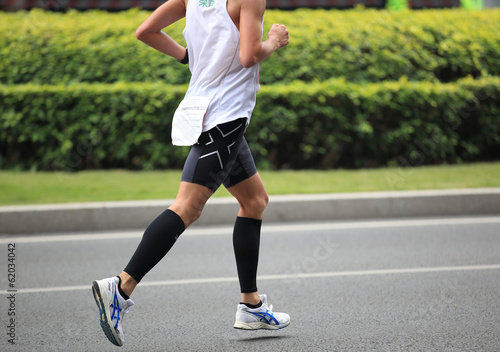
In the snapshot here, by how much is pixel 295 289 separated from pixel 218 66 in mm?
1923

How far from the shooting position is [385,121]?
385 inches

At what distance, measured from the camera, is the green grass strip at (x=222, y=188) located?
774 centimetres

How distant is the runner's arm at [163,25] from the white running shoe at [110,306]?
1.25 metres

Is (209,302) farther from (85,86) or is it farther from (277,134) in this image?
(85,86)

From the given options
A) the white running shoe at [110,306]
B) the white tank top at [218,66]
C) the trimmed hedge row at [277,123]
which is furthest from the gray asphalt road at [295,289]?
the trimmed hedge row at [277,123]

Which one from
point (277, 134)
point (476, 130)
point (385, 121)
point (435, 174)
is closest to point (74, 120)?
point (277, 134)

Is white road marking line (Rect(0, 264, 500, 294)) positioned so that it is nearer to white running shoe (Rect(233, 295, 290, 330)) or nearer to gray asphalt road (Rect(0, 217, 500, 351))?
gray asphalt road (Rect(0, 217, 500, 351))

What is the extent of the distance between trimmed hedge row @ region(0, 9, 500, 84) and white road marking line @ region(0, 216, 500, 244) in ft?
11.6

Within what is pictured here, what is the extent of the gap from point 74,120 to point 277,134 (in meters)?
2.87

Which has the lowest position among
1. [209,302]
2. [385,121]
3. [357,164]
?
[357,164]

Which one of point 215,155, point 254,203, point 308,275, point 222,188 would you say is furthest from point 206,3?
point 222,188

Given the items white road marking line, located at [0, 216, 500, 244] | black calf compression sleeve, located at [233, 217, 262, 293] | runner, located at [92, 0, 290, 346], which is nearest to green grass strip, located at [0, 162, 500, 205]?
white road marking line, located at [0, 216, 500, 244]

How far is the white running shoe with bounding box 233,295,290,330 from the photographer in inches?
139

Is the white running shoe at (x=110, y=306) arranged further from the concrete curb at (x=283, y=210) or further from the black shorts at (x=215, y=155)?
the concrete curb at (x=283, y=210)
